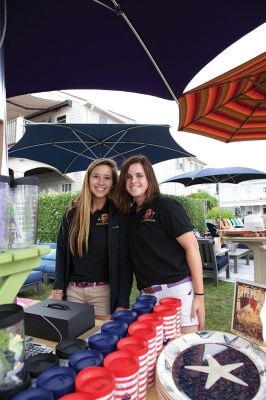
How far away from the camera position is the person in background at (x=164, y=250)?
6.70 ft

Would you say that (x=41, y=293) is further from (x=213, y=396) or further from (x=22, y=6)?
(x=213, y=396)

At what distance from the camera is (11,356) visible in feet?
3.03

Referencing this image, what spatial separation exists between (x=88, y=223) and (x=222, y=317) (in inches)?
134

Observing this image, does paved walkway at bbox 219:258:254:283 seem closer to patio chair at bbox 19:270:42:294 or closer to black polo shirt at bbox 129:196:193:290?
patio chair at bbox 19:270:42:294

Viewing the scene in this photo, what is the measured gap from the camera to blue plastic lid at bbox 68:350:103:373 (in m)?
0.98

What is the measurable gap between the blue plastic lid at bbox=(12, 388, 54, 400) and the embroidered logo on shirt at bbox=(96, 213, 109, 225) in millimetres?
1595

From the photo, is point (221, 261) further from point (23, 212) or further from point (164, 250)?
point (23, 212)

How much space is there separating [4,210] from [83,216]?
1.32m

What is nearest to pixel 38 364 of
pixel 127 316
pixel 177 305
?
pixel 127 316

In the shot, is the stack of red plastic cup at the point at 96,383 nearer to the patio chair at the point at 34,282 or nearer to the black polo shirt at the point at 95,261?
the black polo shirt at the point at 95,261

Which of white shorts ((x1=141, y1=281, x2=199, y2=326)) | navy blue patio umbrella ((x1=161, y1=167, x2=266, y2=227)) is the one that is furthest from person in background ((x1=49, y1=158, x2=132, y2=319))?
navy blue patio umbrella ((x1=161, y1=167, x2=266, y2=227))

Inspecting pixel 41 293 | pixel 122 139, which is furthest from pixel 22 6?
pixel 41 293

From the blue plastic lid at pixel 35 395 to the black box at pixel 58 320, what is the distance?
65 centimetres

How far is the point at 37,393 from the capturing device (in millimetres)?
808
